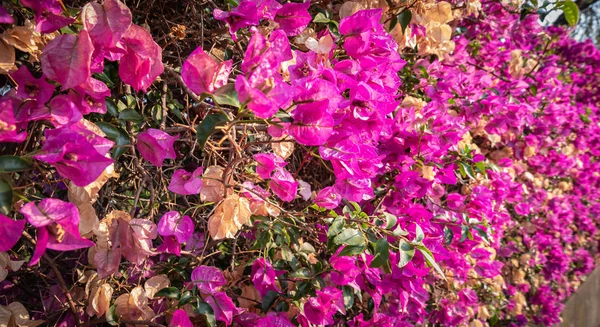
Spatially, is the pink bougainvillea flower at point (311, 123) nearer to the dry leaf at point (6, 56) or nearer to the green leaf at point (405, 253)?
the green leaf at point (405, 253)

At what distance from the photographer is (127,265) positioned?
3.94 ft

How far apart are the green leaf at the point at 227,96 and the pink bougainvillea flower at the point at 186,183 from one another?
30 cm

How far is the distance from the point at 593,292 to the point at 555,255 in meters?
2.12

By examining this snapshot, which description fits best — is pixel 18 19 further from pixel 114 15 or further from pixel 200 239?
pixel 200 239

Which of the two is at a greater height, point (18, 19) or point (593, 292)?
point (18, 19)

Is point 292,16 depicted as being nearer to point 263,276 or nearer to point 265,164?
point 265,164

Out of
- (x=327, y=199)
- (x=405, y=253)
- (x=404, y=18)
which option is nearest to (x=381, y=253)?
(x=405, y=253)

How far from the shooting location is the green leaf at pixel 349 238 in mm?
1000

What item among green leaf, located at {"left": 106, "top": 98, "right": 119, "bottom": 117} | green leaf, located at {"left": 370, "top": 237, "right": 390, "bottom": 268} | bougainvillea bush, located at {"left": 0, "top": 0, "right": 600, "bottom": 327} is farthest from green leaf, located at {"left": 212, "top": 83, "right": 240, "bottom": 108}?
green leaf, located at {"left": 370, "top": 237, "right": 390, "bottom": 268}

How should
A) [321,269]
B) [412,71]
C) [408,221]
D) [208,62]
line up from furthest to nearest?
1. [412,71]
2. [408,221]
3. [321,269]
4. [208,62]

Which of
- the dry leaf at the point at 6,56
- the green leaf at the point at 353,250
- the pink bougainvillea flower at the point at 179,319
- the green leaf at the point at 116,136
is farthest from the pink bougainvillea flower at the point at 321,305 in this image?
the dry leaf at the point at 6,56

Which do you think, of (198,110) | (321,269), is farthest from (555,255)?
(198,110)

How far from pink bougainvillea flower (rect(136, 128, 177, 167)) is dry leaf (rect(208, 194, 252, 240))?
14 centimetres

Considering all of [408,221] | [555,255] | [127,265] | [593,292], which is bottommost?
[593,292]
